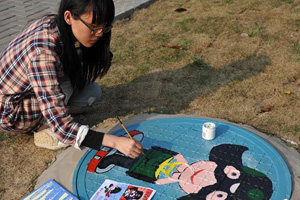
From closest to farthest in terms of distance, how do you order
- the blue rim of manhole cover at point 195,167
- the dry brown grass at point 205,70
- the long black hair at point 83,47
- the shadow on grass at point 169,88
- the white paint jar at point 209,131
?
the long black hair at point 83,47
the blue rim of manhole cover at point 195,167
the white paint jar at point 209,131
the dry brown grass at point 205,70
the shadow on grass at point 169,88

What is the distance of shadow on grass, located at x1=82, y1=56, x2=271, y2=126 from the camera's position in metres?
3.24

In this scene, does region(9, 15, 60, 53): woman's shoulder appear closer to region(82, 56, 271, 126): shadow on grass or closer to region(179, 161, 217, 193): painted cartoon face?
region(82, 56, 271, 126): shadow on grass

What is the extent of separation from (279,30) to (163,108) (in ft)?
→ 7.27

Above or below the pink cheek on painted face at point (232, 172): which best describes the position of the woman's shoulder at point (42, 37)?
above

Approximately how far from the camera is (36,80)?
86.5 inches

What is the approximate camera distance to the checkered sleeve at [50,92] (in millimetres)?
2182

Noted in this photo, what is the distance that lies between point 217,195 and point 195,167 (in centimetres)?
26

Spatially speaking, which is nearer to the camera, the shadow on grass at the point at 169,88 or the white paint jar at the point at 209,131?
the white paint jar at the point at 209,131

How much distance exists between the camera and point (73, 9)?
209 cm

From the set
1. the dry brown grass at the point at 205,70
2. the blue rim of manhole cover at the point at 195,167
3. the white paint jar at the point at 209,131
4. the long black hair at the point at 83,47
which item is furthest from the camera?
the dry brown grass at the point at 205,70

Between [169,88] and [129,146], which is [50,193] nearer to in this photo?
[129,146]

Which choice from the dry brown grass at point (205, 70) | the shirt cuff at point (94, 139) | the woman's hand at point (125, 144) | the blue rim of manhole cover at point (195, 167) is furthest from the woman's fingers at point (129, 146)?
the dry brown grass at point (205, 70)

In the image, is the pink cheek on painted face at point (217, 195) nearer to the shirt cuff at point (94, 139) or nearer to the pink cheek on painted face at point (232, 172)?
the pink cheek on painted face at point (232, 172)

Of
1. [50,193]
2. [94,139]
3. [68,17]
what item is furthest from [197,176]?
[68,17]
